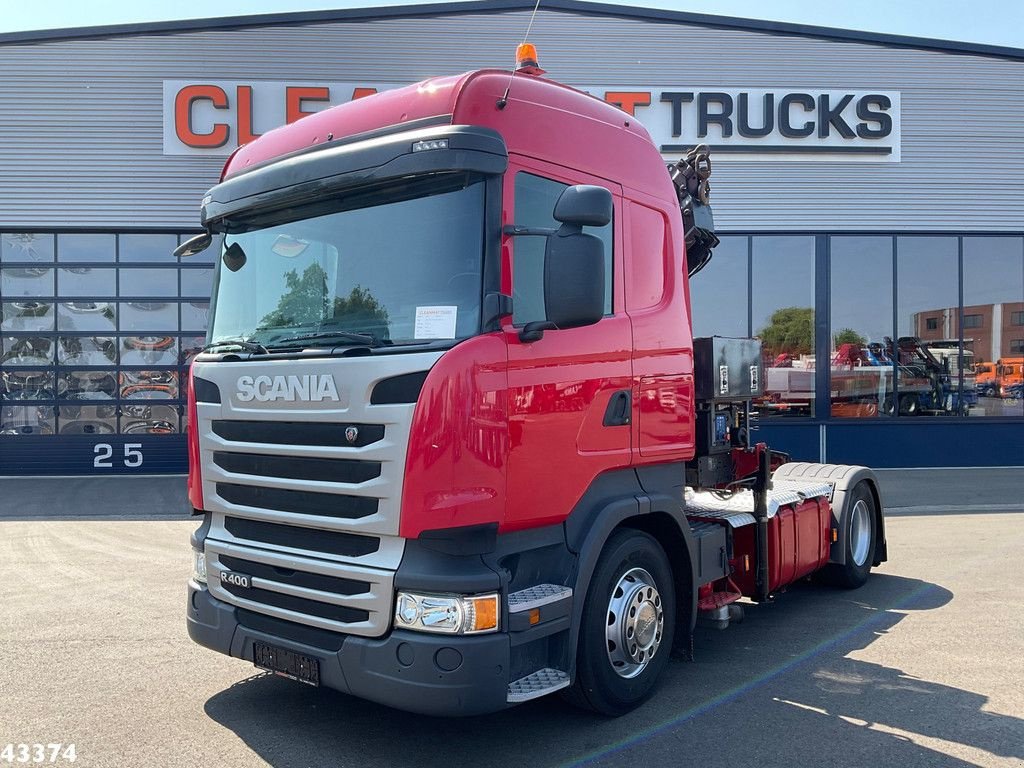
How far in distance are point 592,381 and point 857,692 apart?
2403 mm

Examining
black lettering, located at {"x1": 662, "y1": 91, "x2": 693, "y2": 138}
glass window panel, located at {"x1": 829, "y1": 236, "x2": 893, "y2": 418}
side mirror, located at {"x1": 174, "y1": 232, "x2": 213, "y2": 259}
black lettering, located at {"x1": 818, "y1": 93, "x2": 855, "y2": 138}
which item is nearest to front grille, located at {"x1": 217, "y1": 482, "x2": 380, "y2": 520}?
side mirror, located at {"x1": 174, "y1": 232, "x2": 213, "y2": 259}

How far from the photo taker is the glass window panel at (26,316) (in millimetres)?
14883

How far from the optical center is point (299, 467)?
12.8 ft

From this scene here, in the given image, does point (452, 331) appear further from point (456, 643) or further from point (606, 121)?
point (606, 121)

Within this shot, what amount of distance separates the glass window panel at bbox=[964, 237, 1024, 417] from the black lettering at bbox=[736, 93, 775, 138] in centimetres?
438

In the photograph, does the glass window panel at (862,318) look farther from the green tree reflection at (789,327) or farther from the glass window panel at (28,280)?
the glass window panel at (28,280)

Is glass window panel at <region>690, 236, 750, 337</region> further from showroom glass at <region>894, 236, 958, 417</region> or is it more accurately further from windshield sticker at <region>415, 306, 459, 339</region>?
windshield sticker at <region>415, 306, 459, 339</region>

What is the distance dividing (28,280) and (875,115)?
1532 cm

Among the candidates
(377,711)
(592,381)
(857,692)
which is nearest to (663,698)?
(857,692)

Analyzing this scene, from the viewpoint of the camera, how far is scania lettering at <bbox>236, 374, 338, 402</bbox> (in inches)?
148

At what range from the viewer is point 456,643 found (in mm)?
3428

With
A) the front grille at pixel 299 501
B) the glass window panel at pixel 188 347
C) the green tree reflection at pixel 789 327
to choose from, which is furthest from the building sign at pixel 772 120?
the front grille at pixel 299 501

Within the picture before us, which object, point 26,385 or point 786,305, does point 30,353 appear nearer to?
point 26,385

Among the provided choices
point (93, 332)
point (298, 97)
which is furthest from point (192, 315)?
point (298, 97)
